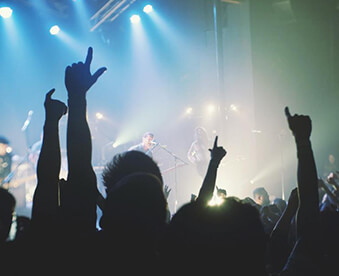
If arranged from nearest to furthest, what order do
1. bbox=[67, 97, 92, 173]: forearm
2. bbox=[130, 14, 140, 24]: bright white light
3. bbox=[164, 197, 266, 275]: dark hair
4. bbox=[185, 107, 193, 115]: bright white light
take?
bbox=[164, 197, 266, 275]: dark hair < bbox=[67, 97, 92, 173]: forearm < bbox=[130, 14, 140, 24]: bright white light < bbox=[185, 107, 193, 115]: bright white light

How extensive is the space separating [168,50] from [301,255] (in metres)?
13.4

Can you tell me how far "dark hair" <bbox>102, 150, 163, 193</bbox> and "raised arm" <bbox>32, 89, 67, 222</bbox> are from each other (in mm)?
238

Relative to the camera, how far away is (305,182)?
1639 millimetres

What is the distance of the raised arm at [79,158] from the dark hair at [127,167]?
0.10 meters

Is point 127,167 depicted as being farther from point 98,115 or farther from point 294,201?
point 98,115

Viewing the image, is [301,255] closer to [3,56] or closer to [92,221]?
[92,221]

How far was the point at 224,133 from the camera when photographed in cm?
1125

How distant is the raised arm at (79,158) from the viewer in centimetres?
158

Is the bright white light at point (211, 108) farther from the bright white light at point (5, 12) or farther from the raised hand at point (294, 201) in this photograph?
the raised hand at point (294, 201)

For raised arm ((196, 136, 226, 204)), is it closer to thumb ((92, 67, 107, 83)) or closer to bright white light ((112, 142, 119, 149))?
thumb ((92, 67, 107, 83))

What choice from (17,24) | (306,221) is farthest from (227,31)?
(306,221)

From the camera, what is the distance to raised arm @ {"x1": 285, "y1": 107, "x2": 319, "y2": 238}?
158 centimetres

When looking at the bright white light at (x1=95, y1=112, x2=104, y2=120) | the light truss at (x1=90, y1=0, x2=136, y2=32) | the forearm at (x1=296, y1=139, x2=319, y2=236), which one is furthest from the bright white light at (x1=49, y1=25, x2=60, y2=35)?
the forearm at (x1=296, y1=139, x2=319, y2=236)

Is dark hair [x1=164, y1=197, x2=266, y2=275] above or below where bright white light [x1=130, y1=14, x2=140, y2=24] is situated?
below
